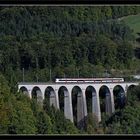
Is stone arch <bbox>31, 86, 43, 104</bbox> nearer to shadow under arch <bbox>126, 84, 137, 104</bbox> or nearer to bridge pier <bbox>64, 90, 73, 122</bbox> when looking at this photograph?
bridge pier <bbox>64, 90, 73, 122</bbox>

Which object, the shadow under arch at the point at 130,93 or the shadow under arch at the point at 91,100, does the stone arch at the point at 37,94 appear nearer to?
the shadow under arch at the point at 91,100

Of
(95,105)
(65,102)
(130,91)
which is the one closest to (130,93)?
(130,91)

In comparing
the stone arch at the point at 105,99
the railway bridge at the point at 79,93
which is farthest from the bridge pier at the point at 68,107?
the stone arch at the point at 105,99

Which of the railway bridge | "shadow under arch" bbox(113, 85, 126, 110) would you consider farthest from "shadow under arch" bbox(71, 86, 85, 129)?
"shadow under arch" bbox(113, 85, 126, 110)

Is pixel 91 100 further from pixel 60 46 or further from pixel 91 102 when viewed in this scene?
pixel 60 46

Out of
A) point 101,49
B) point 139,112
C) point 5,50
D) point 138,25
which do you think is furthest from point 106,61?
point 5,50

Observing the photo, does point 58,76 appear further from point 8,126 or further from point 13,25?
point 13,25
